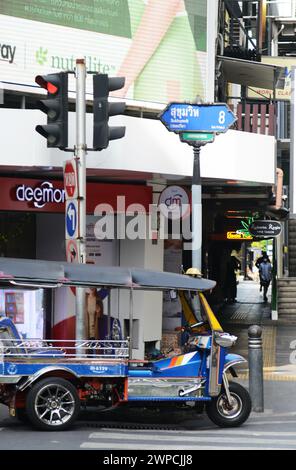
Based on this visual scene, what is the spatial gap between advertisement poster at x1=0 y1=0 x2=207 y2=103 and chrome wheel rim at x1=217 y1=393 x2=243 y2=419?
7221mm

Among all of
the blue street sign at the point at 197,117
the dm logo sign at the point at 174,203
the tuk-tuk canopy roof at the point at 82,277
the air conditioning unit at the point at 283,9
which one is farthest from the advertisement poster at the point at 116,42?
the air conditioning unit at the point at 283,9

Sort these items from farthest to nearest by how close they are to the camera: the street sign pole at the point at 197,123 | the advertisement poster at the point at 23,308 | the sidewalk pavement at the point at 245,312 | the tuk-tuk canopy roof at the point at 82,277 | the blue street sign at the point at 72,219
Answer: the sidewalk pavement at the point at 245,312
the advertisement poster at the point at 23,308
the street sign pole at the point at 197,123
the blue street sign at the point at 72,219
the tuk-tuk canopy roof at the point at 82,277

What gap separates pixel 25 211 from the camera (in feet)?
59.9

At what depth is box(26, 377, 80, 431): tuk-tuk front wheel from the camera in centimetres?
1196

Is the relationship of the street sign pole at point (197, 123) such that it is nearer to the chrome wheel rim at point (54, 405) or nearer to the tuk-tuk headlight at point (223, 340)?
the tuk-tuk headlight at point (223, 340)

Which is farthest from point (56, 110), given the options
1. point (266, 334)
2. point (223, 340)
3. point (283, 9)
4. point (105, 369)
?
point (283, 9)

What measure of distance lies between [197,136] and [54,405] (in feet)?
14.6

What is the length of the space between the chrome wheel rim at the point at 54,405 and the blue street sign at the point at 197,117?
4.17 meters

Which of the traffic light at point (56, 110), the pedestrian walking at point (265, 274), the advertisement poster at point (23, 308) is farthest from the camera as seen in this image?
the pedestrian walking at point (265, 274)

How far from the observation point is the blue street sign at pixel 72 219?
13.8m

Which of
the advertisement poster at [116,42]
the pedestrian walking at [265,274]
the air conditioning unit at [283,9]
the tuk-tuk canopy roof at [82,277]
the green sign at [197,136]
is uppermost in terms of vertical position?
the air conditioning unit at [283,9]
